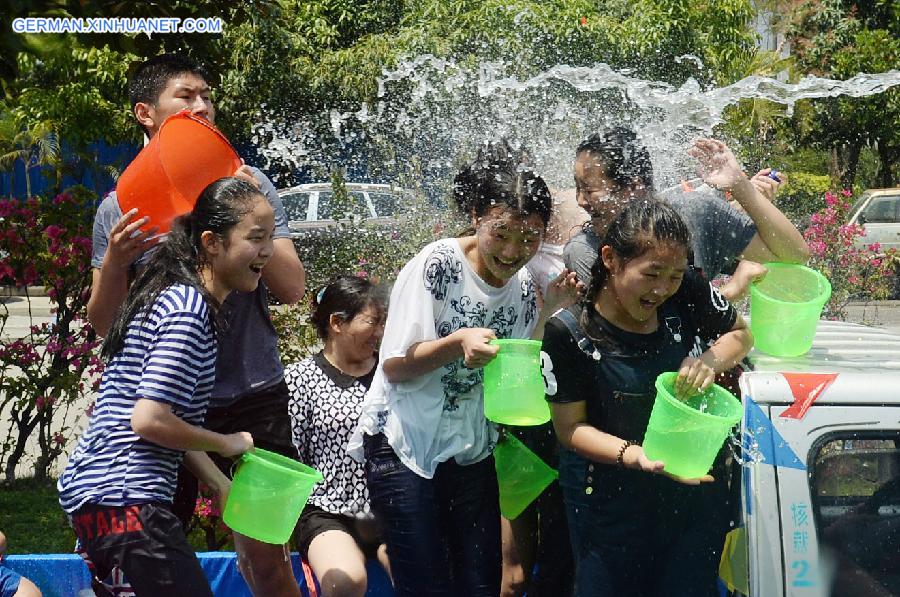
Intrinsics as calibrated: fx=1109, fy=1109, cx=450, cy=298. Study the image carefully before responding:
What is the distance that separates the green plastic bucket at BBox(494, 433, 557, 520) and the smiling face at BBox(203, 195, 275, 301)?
2.99 feet

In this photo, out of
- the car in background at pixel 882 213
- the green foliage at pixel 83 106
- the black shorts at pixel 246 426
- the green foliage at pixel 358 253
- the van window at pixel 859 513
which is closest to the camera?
the van window at pixel 859 513

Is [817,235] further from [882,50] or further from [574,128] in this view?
[882,50]

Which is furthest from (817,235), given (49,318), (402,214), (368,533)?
(49,318)

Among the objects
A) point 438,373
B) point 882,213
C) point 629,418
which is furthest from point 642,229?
point 882,213

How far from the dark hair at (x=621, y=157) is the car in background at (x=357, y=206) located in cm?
222

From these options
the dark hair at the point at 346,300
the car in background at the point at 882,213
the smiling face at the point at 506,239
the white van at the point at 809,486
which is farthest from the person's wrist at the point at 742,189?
the car in background at the point at 882,213

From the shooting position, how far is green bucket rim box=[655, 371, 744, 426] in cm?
262

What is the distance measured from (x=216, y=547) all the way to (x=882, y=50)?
53.6 ft

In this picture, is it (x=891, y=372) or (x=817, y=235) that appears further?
(x=817, y=235)

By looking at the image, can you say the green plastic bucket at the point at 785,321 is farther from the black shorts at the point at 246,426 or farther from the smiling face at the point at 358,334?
the black shorts at the point at 246,426

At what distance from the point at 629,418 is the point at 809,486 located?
1.59ft

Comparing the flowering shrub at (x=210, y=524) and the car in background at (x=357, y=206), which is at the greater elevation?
the car in background at (x=357, y=206)

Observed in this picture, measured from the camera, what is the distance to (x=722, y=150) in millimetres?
3494

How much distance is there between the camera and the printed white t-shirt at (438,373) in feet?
10.3
